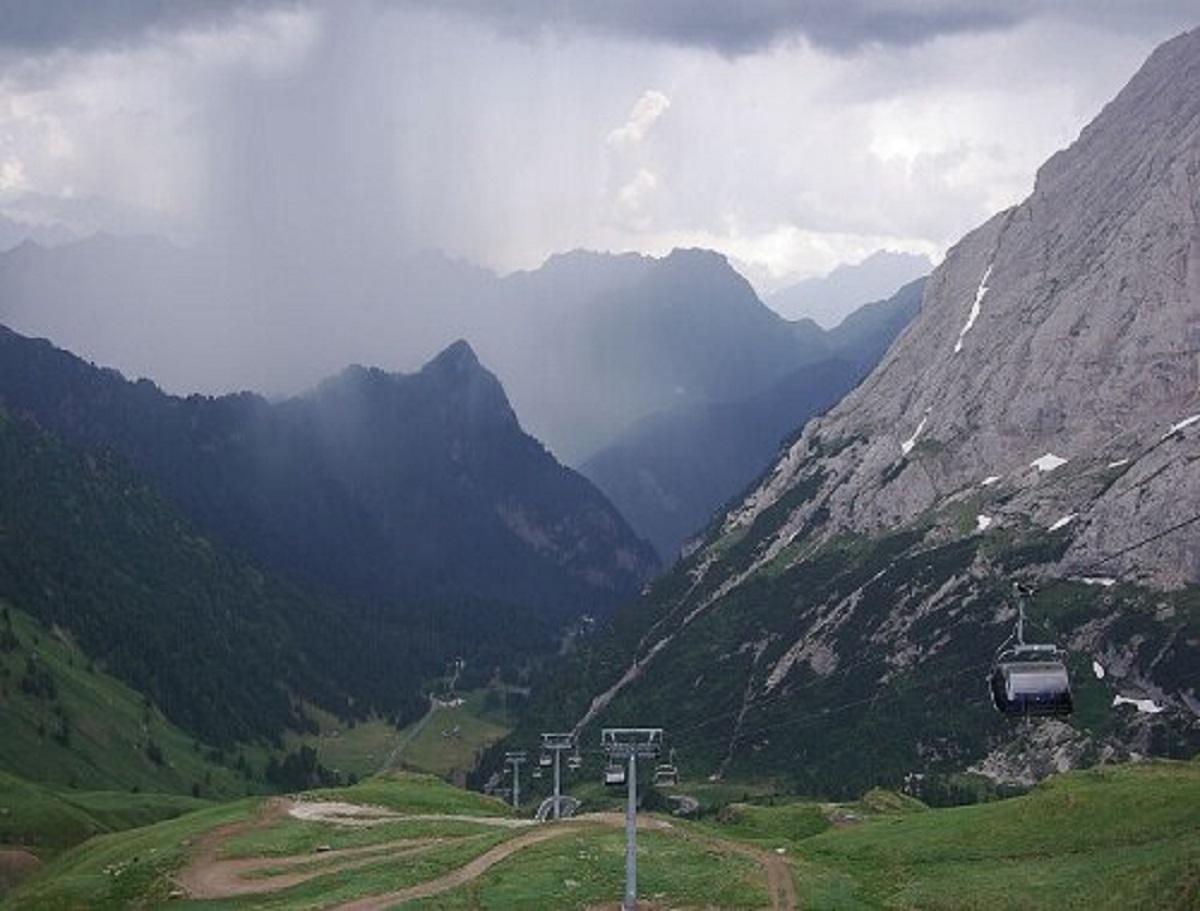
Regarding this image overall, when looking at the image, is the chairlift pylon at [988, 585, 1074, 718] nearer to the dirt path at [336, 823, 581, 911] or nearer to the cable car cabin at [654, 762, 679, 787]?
the dirt path at [336, 823, 581, 911]

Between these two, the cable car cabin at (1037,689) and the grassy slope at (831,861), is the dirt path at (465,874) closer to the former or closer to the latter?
the grassy slope at (831,861)

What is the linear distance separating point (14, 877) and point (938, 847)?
89193 mm

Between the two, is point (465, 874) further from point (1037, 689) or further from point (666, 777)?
point (1037, 689)

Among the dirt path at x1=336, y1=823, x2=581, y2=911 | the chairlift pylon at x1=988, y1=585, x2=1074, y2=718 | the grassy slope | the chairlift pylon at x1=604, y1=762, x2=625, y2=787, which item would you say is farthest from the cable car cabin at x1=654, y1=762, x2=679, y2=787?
Result: the chairlift pylon at x1=988, y1=585, x2=1074, y2=718

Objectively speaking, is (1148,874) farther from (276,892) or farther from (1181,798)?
(276,892)

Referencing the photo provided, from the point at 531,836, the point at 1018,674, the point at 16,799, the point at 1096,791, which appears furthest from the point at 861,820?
the point at 16,799

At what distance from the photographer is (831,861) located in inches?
3433

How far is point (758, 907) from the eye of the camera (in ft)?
228

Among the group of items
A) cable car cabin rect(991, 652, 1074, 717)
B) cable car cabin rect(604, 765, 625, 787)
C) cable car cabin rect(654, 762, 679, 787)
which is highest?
cable car cabin rect(991, 652, 1074, 717)

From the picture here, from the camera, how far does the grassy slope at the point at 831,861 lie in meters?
71.9

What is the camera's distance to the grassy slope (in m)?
71.9

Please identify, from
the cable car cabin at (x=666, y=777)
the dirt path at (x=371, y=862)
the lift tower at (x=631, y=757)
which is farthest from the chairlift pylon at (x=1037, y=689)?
the cable car cabin at (x=666, y=777)

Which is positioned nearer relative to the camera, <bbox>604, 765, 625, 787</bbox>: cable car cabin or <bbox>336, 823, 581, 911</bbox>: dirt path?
<bbox>336, 823, 581, 911</bbox>: dirt path

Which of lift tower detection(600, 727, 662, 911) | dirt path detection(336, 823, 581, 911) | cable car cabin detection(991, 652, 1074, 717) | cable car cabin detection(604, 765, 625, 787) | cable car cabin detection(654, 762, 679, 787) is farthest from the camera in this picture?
cable car cabin detection(654, 762, 679, 787)
